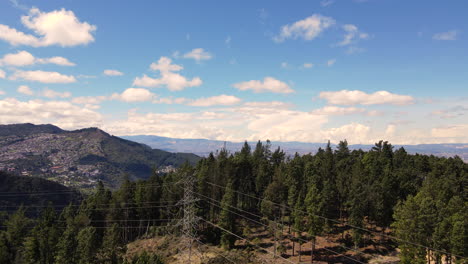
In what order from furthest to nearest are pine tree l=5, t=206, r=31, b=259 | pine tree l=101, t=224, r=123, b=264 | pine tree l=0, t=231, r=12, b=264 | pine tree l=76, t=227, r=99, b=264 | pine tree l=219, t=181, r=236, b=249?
1. pine tree l=5, t=206, r=31, b=259
2. pine tree l=0, t=231, r=12, b=264
3. pine tree l=219, t=181, r=236, b=249
4. pine tree l=101, t=224, r=123, b=264
5. pine tree l=76, t=227, r=99, b=264

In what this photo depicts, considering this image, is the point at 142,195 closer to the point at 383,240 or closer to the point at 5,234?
the point at 5,234

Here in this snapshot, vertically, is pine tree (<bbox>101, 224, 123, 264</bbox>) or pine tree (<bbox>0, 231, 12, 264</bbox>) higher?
pine tree (<bbox>101, 224, 123, 264</bbox>)

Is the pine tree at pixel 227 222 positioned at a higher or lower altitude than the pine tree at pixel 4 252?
higher

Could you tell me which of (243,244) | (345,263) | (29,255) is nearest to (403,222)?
(345,263)

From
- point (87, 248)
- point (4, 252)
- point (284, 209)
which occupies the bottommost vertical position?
point (4, 252)

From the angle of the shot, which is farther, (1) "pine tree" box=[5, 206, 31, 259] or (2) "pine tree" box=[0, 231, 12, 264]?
(1) "pine tree" box=[5, 206, 31, 259]

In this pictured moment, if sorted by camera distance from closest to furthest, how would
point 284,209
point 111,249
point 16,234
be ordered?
1. point 111,249
2. point 284,209
3. point 16,234

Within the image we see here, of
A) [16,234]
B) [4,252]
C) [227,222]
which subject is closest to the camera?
[227,222]

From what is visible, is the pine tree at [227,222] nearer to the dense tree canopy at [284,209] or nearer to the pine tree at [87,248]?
the dense tree canopy at [284,209]

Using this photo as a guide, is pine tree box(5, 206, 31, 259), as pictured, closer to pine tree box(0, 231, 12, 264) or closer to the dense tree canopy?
the dense tree canopy

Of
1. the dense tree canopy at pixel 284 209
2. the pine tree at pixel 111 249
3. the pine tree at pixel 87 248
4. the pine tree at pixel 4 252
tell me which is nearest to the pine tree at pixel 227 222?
the dense tree canopy at pixel 284 209

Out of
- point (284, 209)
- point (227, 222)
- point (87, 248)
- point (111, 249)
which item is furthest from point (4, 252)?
point (284, 209)

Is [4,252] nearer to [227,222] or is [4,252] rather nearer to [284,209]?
[227,222]

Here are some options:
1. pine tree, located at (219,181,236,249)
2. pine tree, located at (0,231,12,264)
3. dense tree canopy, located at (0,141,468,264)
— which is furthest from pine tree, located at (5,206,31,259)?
pine tree, located at (219,181,236,249)
